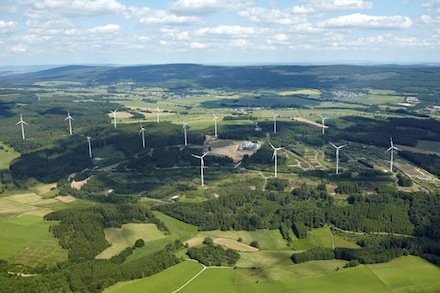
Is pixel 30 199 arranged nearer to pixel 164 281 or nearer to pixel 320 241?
pixel 164 281

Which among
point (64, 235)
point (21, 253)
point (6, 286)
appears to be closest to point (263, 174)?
point (64, 235)

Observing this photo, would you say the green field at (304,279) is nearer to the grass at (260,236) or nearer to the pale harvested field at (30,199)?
the grass at (260,236)

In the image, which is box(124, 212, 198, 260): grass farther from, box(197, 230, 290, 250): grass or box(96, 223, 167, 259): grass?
box(197, 230, 290, 250): grass

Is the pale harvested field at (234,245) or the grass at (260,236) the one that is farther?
the grass at (260,236)

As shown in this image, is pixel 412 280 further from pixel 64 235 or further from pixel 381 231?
pixel 64 235

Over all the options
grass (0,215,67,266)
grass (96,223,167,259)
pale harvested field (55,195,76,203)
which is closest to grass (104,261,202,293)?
grass (96,223,167,259)

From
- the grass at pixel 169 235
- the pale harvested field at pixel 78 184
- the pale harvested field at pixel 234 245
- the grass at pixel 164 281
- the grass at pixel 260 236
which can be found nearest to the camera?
the grass at pixel 164 281

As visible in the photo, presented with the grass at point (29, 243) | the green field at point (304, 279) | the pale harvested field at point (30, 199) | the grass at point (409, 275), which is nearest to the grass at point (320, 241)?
the green field at point (304, 279)

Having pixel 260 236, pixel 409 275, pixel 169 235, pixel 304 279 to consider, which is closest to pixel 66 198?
pixel 169 235
